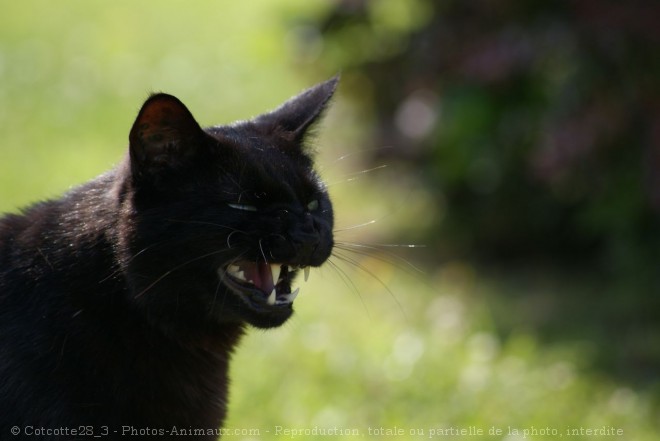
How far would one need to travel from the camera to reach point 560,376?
188 inches

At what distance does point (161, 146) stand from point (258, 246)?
14.1 inches

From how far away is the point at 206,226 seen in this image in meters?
2.56

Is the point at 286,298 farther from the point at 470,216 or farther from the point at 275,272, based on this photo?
the point at 470,216

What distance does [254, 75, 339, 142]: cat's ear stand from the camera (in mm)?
3000

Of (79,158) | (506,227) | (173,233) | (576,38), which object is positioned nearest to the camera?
(173,233)

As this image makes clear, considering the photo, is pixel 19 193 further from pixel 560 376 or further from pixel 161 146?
pixel 161 146

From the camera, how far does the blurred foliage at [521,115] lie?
5.48m

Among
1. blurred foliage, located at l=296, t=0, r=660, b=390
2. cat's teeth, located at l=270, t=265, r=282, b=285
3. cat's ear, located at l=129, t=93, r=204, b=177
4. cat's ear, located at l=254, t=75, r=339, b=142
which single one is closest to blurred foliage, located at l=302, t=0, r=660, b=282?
blurred foliage, located at l=296, t=0, r=660, b=390

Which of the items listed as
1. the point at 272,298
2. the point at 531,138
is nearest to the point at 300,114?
the point at 272,298

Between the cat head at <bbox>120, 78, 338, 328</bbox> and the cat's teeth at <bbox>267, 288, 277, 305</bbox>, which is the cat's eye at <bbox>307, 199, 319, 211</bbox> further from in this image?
the cat's teeth at <bbox>267, 288, 277, 305</bbox>

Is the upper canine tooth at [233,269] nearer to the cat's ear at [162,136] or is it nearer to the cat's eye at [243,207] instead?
the cat's eye at [243,207]

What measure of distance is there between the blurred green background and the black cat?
930 millimetres

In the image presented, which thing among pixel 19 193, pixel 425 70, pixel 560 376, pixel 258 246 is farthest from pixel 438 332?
pixel 19 193

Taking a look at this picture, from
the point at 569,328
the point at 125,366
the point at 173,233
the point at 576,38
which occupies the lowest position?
the point at 125,366
